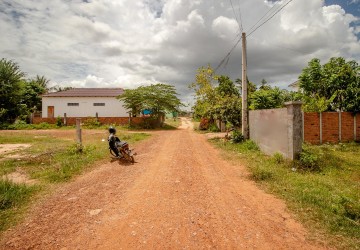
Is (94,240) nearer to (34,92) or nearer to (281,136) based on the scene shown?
(281,136)

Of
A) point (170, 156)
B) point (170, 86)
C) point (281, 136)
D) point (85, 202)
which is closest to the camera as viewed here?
point (85, 202)

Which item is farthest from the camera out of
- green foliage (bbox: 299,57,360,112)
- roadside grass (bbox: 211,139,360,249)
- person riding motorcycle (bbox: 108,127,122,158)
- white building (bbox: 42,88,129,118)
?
white building (bbox: 42,88,129,118)

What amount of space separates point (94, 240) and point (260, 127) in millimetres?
9874

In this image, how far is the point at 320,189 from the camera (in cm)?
588

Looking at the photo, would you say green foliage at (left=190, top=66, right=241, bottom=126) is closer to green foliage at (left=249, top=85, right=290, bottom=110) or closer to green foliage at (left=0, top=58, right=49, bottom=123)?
green foliage at (left=249, top=85, right=290, bottom=110)

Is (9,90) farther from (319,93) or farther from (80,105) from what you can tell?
(319,93)

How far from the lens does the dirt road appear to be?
366cm

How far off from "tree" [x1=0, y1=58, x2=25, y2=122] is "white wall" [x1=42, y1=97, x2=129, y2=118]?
639cm

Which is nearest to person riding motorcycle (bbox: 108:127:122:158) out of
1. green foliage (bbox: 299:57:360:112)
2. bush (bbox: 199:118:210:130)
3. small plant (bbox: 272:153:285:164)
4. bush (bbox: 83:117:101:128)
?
small plant (bbox: 272:153:285:164)

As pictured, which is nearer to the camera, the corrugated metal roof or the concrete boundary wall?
the concrete boundary wall

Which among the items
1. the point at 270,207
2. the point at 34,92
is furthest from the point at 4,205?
the point at 34,92

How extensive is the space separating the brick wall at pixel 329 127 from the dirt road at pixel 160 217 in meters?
8.00

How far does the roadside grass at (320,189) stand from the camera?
157 inches

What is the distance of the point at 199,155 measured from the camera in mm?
11039
